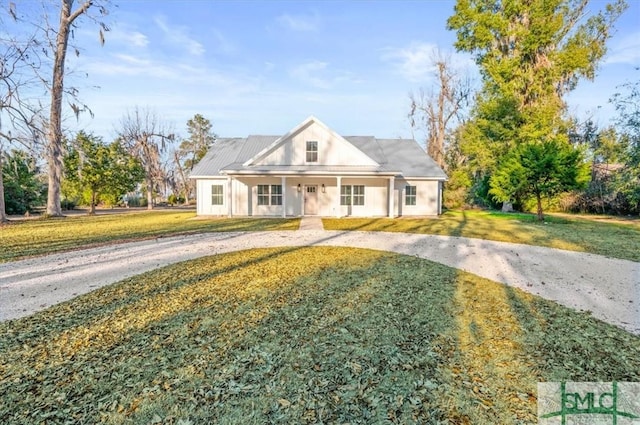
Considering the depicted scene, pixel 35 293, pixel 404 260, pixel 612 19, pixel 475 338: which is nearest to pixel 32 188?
pixel 35 293

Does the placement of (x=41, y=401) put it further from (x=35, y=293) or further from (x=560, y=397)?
(x=560, y=397)

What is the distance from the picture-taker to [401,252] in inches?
341

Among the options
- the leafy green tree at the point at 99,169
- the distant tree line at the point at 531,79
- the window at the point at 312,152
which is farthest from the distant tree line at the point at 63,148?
the distant tree line at the point at 531,79

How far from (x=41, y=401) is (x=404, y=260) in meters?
6.51

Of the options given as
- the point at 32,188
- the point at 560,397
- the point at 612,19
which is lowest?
the point at 560,397

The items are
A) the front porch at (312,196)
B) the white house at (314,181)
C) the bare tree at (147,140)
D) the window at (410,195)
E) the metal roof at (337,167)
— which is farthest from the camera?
the bare tree at (147,140)

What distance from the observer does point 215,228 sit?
524 inches

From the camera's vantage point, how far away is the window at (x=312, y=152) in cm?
1830

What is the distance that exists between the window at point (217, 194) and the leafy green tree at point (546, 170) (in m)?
14.8

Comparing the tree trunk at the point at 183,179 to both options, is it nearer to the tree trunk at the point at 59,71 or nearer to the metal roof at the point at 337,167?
the metal roof at the point at 337,167

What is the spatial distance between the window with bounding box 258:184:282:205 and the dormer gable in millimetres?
1468

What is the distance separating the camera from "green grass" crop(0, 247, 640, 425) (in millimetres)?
2596

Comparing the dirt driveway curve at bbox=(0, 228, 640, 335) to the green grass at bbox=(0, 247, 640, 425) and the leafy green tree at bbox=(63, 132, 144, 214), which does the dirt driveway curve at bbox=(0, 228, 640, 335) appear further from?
the leafy green tree at bbox=(63, 132, 144, 214)

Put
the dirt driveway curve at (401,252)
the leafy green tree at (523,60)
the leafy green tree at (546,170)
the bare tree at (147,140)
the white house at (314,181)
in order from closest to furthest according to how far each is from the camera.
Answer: the dirt driveway curve at (401,252) < the leafy green tree at (546,170) < the white house at (314,181) < the leafy green tree at (523,60) < the bare tree at (147,140)
